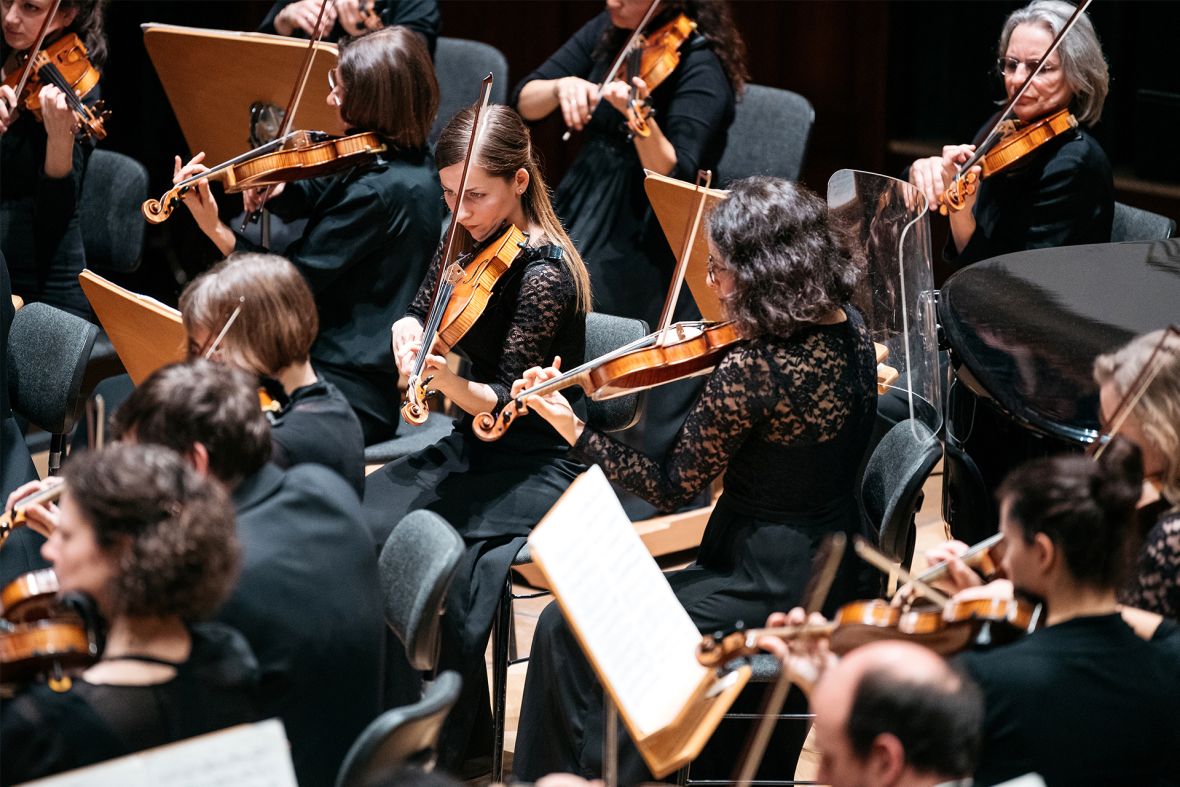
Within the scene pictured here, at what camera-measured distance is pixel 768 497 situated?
2549 millimetres

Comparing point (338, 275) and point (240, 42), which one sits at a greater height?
point (240, 42)

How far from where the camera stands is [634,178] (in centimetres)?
400

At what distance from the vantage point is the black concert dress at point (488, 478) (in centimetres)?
276

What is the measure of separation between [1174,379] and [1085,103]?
157 centimetres

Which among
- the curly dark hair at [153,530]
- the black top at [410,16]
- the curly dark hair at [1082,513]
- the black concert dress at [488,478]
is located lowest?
the black concert dress at [488,478]

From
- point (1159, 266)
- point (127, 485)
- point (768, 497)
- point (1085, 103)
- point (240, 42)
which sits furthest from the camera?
point (240, 42)

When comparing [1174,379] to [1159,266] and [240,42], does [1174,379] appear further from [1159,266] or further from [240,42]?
[240,42]

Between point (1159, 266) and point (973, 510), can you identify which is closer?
point (973, 510)

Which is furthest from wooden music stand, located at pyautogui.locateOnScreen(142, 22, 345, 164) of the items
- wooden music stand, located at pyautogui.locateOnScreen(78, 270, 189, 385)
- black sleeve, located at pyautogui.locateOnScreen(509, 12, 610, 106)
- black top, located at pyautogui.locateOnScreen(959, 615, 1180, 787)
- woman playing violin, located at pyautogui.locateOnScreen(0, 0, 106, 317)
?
black top, located at pyautogui.locateOnScreen(959, 615, 1180, 787)

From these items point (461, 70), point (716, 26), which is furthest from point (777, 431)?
point (461, 70)

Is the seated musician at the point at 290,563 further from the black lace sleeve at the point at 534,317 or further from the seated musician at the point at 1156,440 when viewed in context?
the seated musician at the point at 1156,440

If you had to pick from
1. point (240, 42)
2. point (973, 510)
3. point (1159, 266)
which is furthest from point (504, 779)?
point (240, 42)

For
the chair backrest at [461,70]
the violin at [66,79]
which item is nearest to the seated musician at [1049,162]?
the chair backrest at [461,70]

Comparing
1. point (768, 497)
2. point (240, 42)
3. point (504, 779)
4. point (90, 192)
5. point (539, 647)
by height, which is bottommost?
point (504, 779)
